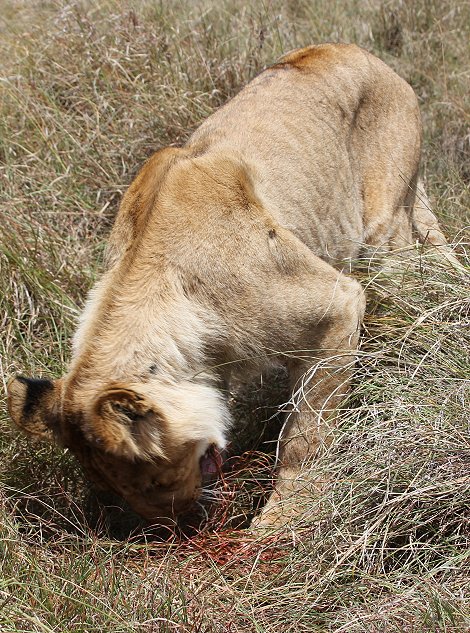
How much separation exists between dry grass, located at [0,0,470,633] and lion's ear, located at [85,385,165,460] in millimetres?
489

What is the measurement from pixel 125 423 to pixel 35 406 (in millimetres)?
450

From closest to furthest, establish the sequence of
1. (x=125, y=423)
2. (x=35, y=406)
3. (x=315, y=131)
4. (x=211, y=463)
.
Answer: (x=125, y=423) → (x=35, y=406) → (x=211, y=463) → (x=315, y=131)

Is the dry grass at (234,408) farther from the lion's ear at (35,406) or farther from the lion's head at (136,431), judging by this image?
the lion's ear at (35,406)

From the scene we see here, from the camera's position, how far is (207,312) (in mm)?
3438

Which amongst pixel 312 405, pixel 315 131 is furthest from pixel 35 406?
pixel 315 131

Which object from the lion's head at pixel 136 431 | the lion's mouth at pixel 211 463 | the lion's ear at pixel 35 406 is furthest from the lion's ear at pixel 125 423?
the lion's mouth at pixel 211 463

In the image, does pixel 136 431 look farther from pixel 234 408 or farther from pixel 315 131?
pixel 315 131

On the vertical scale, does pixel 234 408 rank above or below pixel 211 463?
below

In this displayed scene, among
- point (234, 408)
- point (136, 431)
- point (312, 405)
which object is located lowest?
point (234, 408)

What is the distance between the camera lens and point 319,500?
11.4ft

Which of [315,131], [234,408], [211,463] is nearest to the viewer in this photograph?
[211,463]

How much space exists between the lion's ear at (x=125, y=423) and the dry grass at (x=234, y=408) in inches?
19.3

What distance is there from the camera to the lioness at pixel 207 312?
10.6 feet

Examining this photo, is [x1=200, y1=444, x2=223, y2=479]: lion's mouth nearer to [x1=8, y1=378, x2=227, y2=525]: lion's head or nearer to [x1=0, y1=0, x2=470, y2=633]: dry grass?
[x1=8, y1=378, x2=227, y2=525]: lion's head
